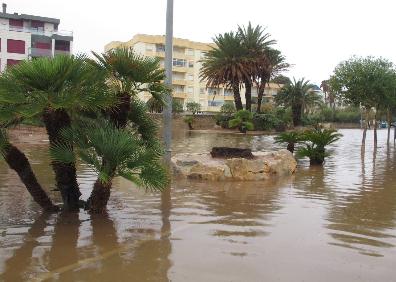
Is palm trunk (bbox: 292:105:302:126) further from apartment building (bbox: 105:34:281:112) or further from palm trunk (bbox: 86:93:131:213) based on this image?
palm trunk (bbox: 86:93:131:213)

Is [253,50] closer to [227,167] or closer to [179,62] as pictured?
[179,62]

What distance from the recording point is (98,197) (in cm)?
716

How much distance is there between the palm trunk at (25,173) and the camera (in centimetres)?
707

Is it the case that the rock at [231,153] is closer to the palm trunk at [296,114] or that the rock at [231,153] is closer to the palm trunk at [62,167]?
the palm trunk at [62,167]

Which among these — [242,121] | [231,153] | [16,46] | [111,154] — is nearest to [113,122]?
[111,154]

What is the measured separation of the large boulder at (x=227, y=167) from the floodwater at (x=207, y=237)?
162cm

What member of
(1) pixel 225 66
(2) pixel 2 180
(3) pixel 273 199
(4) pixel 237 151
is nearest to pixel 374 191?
(3) pixel 273 199

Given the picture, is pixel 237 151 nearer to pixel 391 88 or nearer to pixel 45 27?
pixel 391 88

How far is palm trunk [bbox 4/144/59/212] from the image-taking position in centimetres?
707

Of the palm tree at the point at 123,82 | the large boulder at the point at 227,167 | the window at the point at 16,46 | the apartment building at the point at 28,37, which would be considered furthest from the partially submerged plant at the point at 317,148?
the window at the point at 16,46

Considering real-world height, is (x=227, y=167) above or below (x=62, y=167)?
below

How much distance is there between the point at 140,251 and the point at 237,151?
7417 mm

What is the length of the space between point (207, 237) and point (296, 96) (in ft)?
210

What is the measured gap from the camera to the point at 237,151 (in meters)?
12.7
